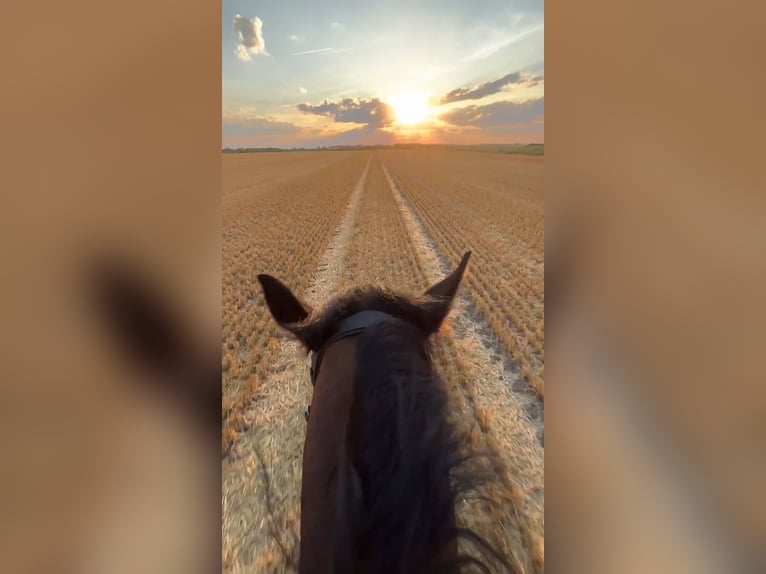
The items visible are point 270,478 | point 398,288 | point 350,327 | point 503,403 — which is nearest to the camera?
point 350,327

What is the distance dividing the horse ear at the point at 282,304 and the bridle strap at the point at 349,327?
3.1 inches

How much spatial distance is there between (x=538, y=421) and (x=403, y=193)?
1075 cm

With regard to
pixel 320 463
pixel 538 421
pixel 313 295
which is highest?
pixel 320 463

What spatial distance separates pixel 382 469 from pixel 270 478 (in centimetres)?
62

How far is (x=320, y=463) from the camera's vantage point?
48 cm

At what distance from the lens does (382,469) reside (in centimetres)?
42

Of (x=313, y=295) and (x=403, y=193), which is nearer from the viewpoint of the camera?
(x=313, y=295)

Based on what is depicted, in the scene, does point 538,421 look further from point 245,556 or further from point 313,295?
point 313,295

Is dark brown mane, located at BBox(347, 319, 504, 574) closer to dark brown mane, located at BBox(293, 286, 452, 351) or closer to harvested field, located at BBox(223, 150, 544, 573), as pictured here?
harvested field, located at BBox(223, 150, 544, 573)

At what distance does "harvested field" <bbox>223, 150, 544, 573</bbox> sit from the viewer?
26.5 inches
